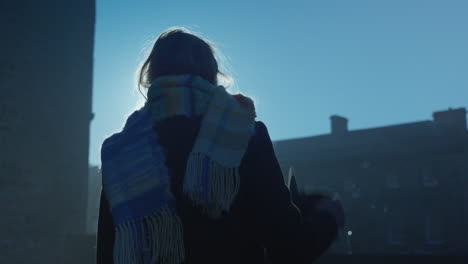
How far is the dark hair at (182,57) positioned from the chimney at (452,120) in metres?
30.8

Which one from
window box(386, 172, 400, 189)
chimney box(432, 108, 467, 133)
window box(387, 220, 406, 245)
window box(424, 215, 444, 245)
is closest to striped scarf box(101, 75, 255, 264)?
window box(424, 215, 444, 245)

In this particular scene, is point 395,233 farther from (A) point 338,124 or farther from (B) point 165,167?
(B) point 165,167

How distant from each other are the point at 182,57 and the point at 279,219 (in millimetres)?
712

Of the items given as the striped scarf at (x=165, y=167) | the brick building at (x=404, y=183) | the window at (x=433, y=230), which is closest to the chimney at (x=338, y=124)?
the brick building at (x=404, y=183)

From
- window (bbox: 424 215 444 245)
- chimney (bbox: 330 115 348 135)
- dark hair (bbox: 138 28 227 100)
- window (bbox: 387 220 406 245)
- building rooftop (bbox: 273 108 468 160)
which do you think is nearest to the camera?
dark hair (bbox: 138 28 227 100)

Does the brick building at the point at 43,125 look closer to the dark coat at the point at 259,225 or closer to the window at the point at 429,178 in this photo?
the dark coat at the point at 259,225

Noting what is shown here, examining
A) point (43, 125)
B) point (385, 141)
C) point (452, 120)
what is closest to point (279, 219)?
point (43, 125)

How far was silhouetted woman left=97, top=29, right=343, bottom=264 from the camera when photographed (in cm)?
163

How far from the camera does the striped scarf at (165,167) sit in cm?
164

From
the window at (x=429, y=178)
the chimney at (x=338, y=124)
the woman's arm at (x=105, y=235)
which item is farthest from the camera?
the chimney at (x=338, y=124)

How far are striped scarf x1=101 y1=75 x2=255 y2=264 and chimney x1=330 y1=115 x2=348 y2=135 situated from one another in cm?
3445

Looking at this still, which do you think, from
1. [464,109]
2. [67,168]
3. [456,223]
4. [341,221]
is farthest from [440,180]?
[341,221]

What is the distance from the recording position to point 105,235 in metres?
1.83

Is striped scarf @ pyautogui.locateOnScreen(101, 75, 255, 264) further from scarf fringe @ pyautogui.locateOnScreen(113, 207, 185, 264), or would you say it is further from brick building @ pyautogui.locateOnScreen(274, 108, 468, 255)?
brick building @ pyautogui.locateOnScreen(274, 108, 468, 255)
